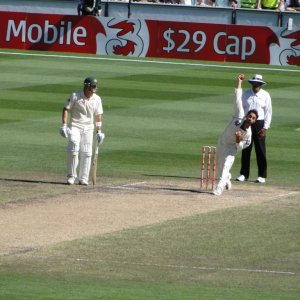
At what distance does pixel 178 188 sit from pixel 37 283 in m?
8.19

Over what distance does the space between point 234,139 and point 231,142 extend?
0.30ft

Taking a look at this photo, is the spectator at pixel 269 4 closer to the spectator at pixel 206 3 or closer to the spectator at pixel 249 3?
the spectator at pixel 249 3

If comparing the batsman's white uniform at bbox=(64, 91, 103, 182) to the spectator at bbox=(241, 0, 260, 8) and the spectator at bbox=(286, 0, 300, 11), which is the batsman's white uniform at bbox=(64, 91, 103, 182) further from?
the spectator at bbox=(286, 0, 300, 11)

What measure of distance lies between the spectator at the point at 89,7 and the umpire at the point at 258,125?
80.7 ft

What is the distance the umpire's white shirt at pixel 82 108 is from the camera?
2164 cm

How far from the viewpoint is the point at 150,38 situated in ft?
154

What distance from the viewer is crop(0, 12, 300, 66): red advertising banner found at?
1788 inches

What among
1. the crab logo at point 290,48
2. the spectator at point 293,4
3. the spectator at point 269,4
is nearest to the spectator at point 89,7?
the spectator at point 269,4

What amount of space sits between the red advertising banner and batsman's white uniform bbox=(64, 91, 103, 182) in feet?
79.6

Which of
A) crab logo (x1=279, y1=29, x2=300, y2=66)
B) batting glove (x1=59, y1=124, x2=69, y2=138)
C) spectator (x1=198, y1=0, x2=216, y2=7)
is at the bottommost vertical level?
batting glove (x1=59, y1=124, x2=69, y2=138)

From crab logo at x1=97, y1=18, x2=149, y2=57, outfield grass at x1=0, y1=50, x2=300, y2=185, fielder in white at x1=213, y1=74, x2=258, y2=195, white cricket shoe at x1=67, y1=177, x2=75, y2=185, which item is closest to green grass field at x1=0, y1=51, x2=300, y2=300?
outfield grass at x1=0, y1=50, x2=300, y2=185

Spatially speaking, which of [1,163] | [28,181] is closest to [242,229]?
[28,181]

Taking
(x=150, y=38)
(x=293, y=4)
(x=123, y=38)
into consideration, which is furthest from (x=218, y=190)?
(x=293, y=4)

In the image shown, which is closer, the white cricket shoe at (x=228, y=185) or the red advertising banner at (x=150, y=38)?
the white cricket shoe at (x=228, y=185)
